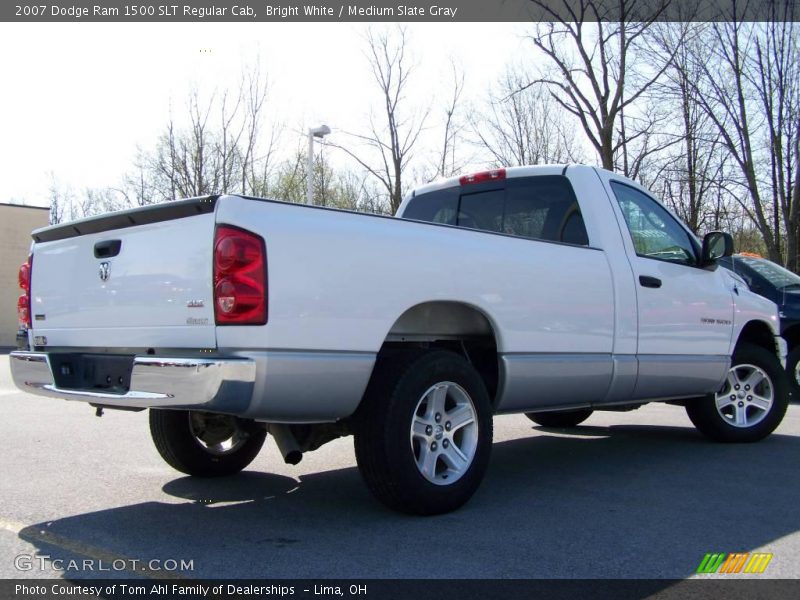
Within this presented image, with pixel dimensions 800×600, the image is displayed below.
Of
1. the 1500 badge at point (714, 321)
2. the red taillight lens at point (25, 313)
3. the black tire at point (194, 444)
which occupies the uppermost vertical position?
the red taillight lens at point (25, 313)

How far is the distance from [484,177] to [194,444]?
9.68 ft

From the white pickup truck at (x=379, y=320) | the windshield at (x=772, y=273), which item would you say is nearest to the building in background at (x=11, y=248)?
the windshield at (x=772, y=273)

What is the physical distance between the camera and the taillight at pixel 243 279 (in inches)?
138

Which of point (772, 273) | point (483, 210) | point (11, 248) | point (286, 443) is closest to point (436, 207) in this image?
point (483, 210)

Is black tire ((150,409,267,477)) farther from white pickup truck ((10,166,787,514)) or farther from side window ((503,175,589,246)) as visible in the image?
side window ((503,175,589,246))

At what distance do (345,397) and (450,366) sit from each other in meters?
0.71

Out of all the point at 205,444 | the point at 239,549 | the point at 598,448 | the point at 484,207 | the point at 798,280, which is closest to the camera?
the point at 239,549

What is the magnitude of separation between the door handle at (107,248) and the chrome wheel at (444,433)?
5.89 ft

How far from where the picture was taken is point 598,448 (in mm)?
6605

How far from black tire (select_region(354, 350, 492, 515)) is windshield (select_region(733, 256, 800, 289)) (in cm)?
770

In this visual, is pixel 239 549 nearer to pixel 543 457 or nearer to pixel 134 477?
pixel 134 477

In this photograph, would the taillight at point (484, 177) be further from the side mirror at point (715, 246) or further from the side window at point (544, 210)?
the side mirror at point (715, 246)

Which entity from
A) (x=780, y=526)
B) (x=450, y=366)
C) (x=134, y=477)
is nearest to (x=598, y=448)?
(x=780, y=526)

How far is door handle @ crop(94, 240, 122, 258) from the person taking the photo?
4.03 m
